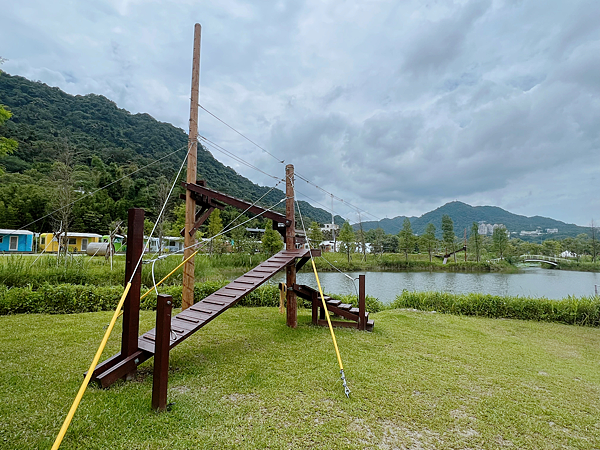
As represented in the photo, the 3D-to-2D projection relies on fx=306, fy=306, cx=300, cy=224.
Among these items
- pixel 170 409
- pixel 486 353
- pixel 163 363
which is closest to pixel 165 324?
pixel 163 363

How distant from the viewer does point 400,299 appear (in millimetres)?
8969

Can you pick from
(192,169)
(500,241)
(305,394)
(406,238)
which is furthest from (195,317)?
(500,241)

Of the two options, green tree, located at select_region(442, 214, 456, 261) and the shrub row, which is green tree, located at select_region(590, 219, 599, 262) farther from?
the shrub row

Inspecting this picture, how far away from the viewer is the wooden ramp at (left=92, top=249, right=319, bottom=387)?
290 cm

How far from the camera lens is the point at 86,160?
33188 mm

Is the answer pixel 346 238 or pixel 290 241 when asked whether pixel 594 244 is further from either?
pixel 290 241

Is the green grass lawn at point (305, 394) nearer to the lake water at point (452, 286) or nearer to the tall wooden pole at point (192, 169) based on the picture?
the tall wooden pole at point (192, 169)

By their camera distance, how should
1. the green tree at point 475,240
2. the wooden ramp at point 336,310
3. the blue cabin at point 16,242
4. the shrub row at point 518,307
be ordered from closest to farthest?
the wooden ramp at point 336,310, the shrub row at point 518,307, the blue cabin at point 16,242, the green tree at point 475,240

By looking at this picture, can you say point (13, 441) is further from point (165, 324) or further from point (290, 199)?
point (290, 199)

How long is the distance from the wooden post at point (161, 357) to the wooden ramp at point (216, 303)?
0.60 meters

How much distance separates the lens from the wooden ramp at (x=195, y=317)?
2.90 meters

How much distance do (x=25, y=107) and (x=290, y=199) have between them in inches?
1792

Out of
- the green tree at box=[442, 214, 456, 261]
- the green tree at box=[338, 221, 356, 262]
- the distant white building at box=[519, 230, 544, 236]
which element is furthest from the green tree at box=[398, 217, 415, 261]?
the distant white building at box=[519, 230, 544, 236]

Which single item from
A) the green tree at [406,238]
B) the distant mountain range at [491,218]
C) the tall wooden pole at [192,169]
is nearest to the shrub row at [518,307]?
the tall wooden pole at [192,169]
